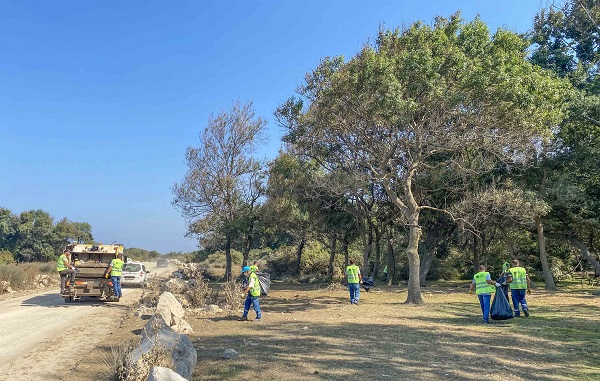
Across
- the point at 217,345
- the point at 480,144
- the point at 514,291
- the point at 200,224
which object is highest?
the point at 480,144

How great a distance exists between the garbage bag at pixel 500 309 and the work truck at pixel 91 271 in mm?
14007

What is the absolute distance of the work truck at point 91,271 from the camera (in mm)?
16958

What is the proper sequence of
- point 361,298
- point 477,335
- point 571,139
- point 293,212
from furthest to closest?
point 293,212 → point 571,139 → point 361,298 → point 477,335

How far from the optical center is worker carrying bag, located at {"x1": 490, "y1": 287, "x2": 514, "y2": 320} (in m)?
12.2

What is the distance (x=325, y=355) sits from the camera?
8.09 m

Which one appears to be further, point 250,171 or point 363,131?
point 250,171

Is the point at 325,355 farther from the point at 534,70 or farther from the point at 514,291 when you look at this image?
the point at 534,70

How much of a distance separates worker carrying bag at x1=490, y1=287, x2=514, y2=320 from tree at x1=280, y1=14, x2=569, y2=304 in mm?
4326

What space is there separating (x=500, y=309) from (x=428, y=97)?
701cm

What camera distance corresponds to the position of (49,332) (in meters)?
11.1

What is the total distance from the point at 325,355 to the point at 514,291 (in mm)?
8269

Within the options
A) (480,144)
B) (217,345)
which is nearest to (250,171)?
(480,144)

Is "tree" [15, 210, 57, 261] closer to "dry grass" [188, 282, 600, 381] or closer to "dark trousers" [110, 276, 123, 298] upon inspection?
"dark trousers" [110, 276, 123, 298]

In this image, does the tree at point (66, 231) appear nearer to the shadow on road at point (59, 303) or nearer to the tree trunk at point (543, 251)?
the shadow on road at point (59, 303)
